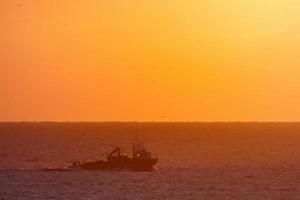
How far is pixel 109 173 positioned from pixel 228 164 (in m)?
29.0

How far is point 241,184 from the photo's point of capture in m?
111

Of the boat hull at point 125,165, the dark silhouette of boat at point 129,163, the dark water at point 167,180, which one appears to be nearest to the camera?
the dark water at point 167,180

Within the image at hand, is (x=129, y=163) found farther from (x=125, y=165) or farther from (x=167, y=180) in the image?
(x=167, y=180)

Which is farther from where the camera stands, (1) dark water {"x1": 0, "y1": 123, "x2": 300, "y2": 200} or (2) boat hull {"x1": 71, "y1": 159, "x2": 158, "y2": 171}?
(2) boat hull {"x1": 71, "y1": 159, "x2": 158, "y2": 171}

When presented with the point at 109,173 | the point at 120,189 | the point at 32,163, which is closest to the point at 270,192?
the point at 120,189

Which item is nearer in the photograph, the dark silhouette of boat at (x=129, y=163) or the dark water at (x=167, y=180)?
the dark water at (x=167, y=180)

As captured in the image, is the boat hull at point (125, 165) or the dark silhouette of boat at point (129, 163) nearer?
the boat hull at point (125, 165)

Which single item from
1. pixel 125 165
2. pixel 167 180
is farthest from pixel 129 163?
pixel 167 180

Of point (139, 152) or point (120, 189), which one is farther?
point (139, 152)

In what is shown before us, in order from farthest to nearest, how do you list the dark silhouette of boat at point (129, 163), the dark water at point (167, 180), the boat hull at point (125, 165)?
the dark silhouette of boat at point (129, 163) < the boat hull at point (125, 165) < the dark water at point (167, 180)

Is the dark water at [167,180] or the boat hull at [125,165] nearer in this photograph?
the dark water at [167,180]

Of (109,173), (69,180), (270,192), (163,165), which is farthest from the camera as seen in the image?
(163,165)

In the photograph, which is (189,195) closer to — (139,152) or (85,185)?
(85,185)

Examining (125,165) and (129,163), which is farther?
(125,165)
